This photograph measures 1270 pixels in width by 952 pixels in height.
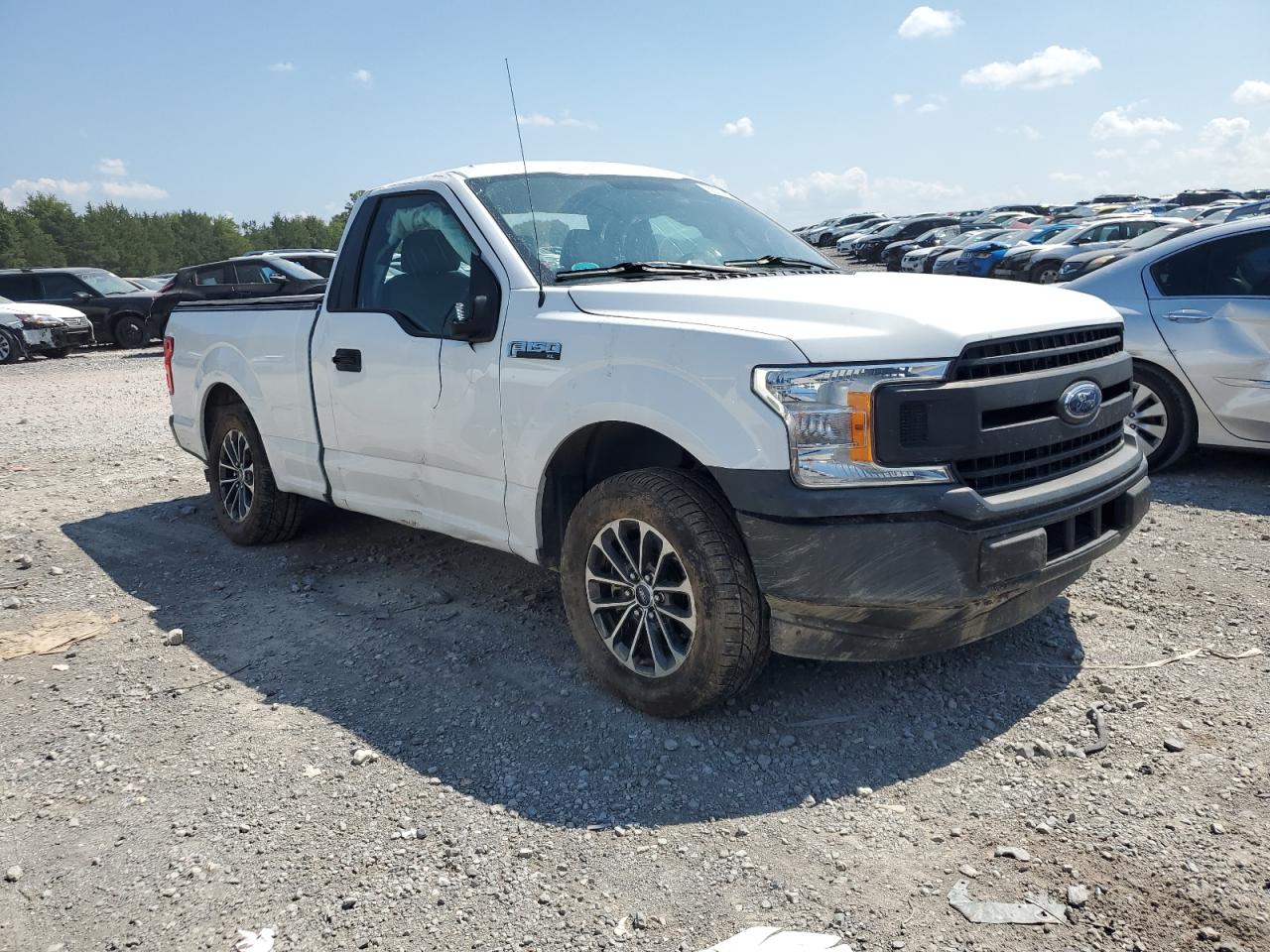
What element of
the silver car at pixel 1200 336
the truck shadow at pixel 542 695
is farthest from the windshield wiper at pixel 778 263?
the silver car at pixel 1200 336

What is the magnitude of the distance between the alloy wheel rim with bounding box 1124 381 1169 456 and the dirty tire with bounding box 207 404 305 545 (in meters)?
5.19

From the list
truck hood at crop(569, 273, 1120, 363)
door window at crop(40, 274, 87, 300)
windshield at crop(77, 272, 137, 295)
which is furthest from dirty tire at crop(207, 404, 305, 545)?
door window at crop(40, 274, 87, 300)

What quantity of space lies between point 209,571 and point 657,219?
3189 millimetres

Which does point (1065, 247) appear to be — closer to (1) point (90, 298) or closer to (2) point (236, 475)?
(1) point (90, 298)

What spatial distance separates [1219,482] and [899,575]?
429 centimetres

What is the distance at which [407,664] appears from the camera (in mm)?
4230

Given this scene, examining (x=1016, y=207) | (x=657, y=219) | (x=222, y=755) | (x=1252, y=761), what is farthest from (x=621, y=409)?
(x=1016, y=207)

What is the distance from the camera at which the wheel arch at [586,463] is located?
377 centimetres

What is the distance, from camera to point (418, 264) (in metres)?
4.57

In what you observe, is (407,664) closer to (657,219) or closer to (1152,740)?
(657,219)

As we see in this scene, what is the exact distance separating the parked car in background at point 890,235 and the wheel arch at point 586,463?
41.4 metres

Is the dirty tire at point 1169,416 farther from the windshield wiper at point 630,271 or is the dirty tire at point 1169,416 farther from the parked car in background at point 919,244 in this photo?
the parked car in background at point 919,244

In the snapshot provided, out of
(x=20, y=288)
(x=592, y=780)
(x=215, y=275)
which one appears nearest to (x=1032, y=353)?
(x=592, y=780)

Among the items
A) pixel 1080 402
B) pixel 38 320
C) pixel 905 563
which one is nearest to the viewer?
pixel 905 563
